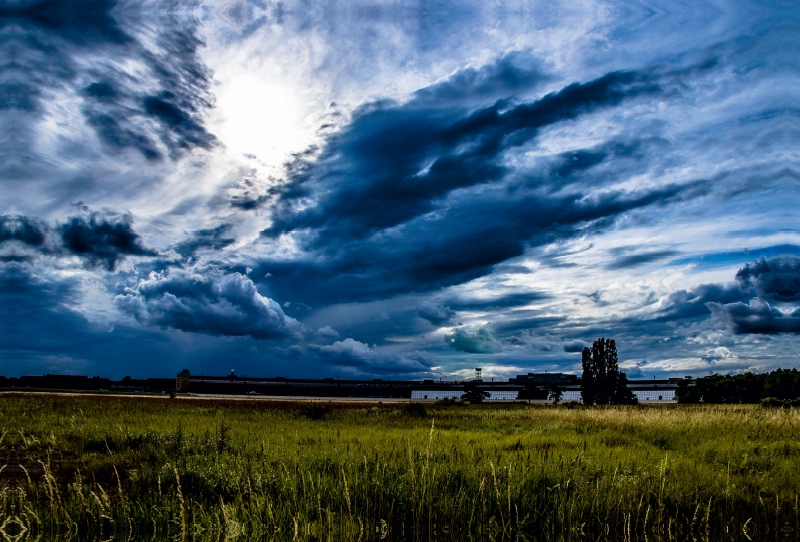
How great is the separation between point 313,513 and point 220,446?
665 cm

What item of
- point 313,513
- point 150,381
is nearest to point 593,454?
point 313,513

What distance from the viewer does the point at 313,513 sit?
5582 mm

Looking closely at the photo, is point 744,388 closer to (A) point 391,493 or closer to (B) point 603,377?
(B) point 603,377

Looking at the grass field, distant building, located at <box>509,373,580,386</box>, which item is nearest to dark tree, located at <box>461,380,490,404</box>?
the grass field

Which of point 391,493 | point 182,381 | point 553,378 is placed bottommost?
point 553,378

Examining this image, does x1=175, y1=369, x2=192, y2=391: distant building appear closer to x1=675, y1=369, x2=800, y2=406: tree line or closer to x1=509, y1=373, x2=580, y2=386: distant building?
x1=509, y1=373, x2=580, y2=386: distant building

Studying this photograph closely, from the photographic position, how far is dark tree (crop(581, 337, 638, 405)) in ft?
228

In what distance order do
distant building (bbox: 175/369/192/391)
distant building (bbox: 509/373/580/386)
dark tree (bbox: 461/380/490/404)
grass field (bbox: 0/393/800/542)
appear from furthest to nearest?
distant building (bbox: 509/373/580/386), distant building (bbox: 175/369/192/391), dark tree (bbox: 461/380/490/404), grass field (bbox: 0/393/800/542)

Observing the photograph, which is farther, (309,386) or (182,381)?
(309,386)

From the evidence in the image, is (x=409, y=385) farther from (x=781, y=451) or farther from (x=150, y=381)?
(x=781, y=451)

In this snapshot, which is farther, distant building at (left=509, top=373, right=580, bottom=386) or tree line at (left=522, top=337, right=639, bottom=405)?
distant building at (left=509, top=373, right=580, bottom=386)

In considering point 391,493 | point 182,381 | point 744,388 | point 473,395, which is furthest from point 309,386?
point 391,493

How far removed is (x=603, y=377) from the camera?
235 feet

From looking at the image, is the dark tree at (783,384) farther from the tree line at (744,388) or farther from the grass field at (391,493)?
the grass field at (391,493)
